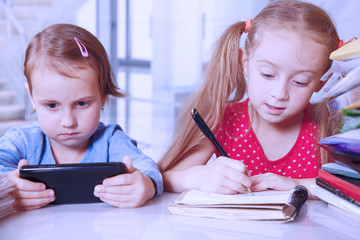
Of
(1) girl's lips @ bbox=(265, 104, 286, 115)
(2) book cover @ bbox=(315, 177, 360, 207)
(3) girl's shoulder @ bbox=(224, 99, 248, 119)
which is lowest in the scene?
(2) book cover @ bbox=(315, 177, 360, 207)

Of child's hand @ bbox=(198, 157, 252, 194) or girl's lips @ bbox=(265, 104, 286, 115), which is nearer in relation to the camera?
child's hand @ bbox=(198, 157, 252, 194)

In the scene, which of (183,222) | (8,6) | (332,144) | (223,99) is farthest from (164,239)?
(8,6)

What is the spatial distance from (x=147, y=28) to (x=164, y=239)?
5.16m

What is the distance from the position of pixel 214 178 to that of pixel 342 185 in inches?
9.6

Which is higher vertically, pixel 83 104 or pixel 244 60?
pixel 244 60

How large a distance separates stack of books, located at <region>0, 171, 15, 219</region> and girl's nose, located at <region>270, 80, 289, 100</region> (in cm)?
60

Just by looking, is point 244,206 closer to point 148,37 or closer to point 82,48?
point 82,48

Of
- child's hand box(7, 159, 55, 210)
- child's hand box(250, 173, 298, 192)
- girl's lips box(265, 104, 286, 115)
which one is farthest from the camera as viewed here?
girl's lips box(265, 104, 286, 115)

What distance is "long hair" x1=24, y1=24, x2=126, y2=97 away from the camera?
0.92 metres

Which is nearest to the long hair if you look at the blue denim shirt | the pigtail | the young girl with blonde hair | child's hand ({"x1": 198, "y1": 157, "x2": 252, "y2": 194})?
the young girl with blonde hair

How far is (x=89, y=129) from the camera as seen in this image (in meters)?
0.94

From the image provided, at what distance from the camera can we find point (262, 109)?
1020mm

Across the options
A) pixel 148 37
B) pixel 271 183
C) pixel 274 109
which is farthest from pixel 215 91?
pixel 148 37

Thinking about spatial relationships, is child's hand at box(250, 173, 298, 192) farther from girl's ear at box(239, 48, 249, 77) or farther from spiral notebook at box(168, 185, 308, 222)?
girl's ear at box(239, 48, 249, 77)
